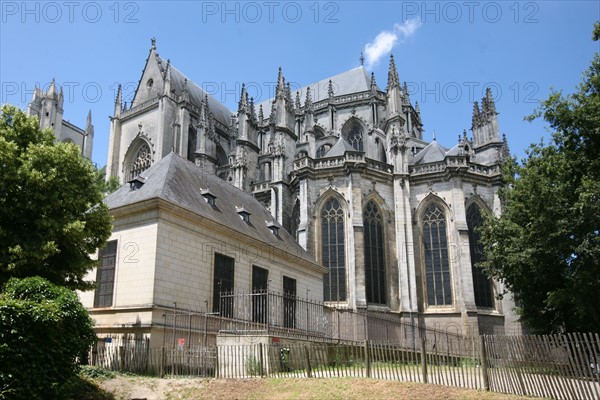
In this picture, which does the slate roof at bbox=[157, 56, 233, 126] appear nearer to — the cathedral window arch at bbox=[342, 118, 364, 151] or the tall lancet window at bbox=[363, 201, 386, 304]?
the cathedral window arch at bbox=[342, 118, 364, 151]

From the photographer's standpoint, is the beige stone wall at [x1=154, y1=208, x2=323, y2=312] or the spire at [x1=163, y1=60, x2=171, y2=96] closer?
the beige stone wall at [x1=154, y1=208, x2=323, y2=312]

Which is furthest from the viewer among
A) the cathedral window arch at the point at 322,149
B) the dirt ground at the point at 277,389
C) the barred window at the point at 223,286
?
the cathedral window arch at the point at 322,149

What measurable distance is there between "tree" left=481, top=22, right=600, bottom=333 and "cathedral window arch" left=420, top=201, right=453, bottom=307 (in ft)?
28.8

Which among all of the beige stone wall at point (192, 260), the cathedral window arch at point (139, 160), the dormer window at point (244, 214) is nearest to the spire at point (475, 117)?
the dormer window at point (244, 214)

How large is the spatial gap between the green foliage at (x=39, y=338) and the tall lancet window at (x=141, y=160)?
2969 cm

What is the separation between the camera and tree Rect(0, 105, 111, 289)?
12.4m

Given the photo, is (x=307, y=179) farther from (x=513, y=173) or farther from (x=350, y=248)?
(x=513, y=173)

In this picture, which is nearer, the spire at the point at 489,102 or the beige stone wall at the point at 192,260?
Answer: the beige stone wall at the point at 192,260

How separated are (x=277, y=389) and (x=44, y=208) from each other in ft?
24.3

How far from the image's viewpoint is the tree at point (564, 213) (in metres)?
16.0

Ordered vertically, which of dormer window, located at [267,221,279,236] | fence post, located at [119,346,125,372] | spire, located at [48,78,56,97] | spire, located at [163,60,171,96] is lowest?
fence post, located at [119,346,125,372]

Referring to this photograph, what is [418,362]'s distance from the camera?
41.0 feet

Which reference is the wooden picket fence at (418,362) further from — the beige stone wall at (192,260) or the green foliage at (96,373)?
the beige stone wall at (192,260)

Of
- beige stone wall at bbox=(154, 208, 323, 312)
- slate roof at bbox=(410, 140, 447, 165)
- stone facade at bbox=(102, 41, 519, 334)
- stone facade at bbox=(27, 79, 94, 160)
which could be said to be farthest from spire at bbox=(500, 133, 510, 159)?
stone facade at bbox=(27, 79, 94, 160)
